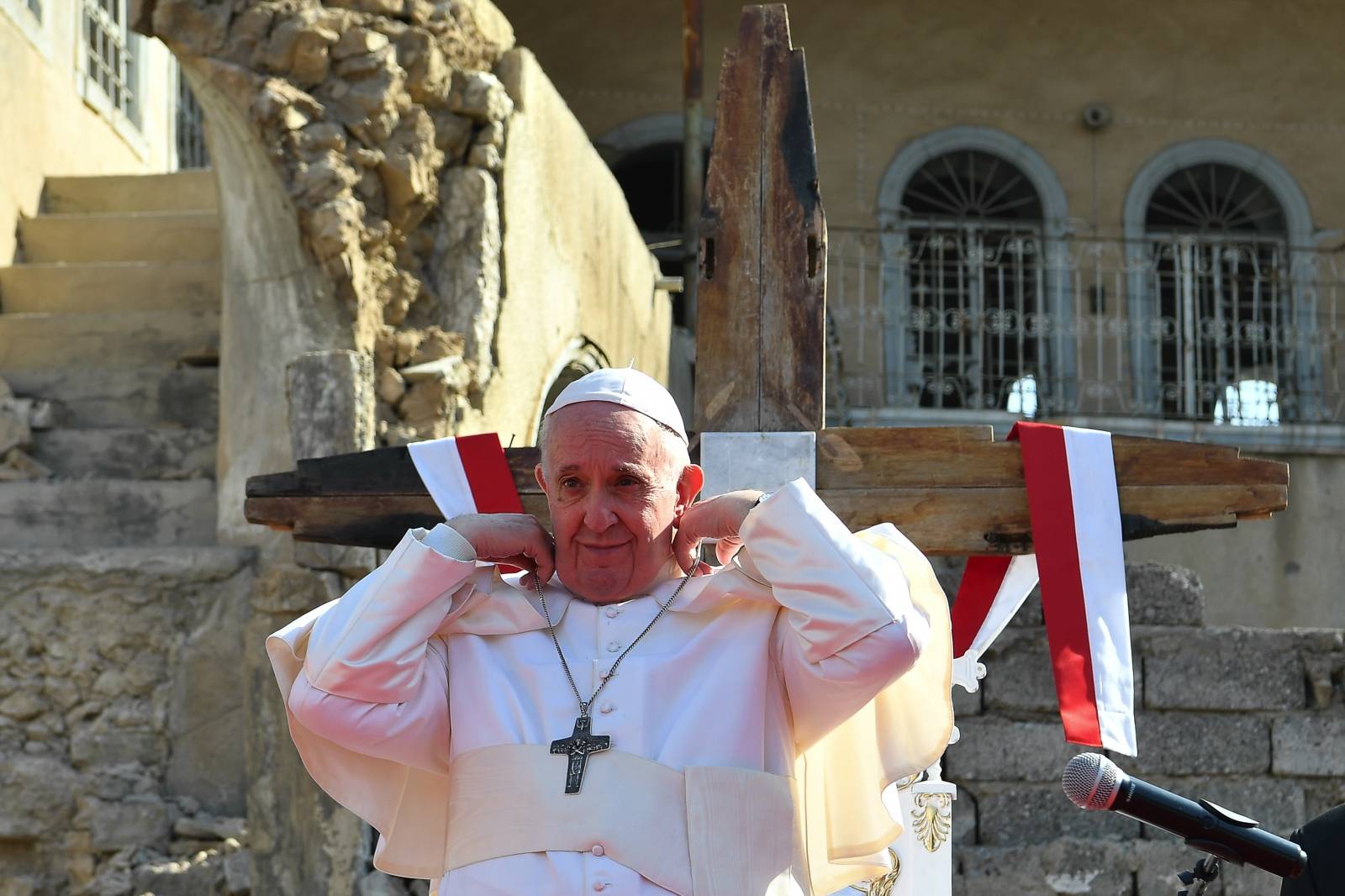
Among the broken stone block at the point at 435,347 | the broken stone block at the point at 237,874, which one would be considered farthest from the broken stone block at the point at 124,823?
the broken stone block at the point at 435,347

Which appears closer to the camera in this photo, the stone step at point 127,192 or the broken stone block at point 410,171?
the broken stone block at point 410,171

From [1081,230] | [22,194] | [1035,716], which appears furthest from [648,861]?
[1081,230]

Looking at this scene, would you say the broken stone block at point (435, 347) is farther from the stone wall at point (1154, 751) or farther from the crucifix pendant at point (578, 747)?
the crucifix pendant at point (578, 747)

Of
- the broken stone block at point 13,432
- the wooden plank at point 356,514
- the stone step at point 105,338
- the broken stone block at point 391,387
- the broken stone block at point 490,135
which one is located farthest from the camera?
the stone step at point 105,338

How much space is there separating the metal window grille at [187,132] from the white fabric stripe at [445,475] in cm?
734

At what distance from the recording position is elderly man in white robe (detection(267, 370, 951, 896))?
9.46 feet

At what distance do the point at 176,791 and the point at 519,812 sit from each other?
10.5 feet

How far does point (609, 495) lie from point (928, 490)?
104cm

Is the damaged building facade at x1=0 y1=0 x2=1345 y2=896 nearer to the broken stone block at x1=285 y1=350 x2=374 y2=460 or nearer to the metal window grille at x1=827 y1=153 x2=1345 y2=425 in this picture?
the broken stone block at x1=285 y1=350 x2=374 y2=460

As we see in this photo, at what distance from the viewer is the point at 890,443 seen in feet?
12.8

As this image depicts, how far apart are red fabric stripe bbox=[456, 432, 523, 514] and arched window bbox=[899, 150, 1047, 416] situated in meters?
7.42

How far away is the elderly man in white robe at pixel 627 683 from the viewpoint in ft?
9.46

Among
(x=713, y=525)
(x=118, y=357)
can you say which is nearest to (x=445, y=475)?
(x=713, y=525)

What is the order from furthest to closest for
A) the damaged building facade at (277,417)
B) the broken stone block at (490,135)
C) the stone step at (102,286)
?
the stone step at (102,286) < the broken stone block at (490,135) < the damaged building facade at (277,417)
